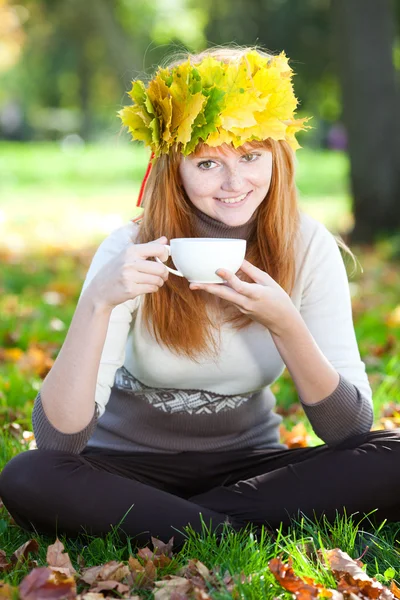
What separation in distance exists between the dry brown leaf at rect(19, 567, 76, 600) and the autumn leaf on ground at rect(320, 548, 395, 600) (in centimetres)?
67

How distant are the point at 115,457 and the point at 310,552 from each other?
70cm

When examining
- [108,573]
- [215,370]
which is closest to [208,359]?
[215,370]

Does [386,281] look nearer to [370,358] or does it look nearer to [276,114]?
[370,358]

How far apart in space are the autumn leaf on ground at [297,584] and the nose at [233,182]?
1071 mm

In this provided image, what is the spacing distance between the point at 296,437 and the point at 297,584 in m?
1.31

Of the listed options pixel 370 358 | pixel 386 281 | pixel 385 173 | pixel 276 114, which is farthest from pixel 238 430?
pixel 385 173

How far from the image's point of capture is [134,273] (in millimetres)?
2297

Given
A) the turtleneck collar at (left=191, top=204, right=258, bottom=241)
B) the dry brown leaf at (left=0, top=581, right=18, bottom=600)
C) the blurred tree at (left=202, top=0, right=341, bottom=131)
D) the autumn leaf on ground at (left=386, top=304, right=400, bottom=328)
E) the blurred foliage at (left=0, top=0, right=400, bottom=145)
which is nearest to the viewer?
the dry brown leaf at (left=0, top=581, right=18, bottom=600)

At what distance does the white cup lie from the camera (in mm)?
2211

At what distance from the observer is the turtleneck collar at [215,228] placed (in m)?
2.70

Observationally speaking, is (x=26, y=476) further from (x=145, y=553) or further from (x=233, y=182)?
(x=233, y=182)

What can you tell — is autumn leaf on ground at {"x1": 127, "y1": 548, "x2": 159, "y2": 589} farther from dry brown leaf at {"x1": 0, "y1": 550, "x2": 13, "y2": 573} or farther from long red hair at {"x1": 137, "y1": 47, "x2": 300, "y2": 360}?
long red hair at {"x1": 137, "y1": 47, "x2": 300, "y2": 360}

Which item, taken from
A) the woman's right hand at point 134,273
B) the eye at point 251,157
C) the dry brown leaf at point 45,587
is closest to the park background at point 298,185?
the eye at point 251,157

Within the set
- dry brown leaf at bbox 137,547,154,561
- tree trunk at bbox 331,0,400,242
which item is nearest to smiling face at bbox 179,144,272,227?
dry brown leaf at bbox 137,547,154,561
